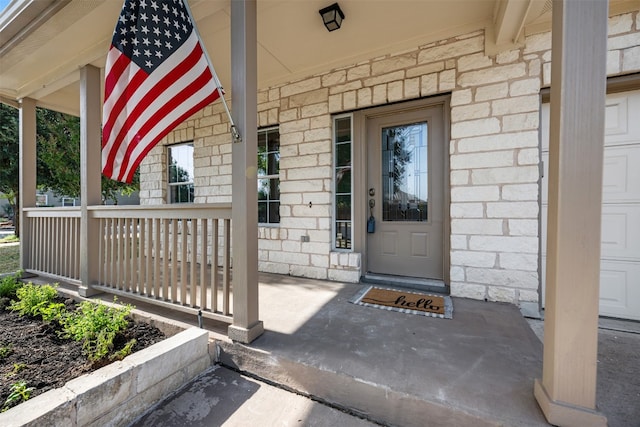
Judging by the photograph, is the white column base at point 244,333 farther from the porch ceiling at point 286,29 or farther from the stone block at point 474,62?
the stone block at point 474,62

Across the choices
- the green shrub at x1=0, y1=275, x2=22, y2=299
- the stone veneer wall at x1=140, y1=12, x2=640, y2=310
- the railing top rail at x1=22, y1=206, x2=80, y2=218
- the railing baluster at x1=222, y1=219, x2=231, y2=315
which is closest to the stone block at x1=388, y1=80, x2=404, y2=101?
the stone veneer wall at x1=140, y1=12, x2=640, y2=310

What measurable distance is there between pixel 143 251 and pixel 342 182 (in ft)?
7.01

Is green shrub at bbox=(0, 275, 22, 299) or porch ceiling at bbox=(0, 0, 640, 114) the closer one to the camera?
porch ceiling at bbox=(0, 0, 640, 114)

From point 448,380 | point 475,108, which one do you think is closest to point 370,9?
point 475,108

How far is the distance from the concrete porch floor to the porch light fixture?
2498 millimetres

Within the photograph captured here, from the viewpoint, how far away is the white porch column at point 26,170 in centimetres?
362

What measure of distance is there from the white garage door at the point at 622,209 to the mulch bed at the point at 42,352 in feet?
11.8

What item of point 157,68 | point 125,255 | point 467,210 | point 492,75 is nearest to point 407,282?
point 467,210

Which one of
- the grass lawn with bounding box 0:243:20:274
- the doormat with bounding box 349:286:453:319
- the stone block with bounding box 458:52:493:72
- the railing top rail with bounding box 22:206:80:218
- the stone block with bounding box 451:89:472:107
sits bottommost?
the grass lawn with bounding box 0:243:20:274

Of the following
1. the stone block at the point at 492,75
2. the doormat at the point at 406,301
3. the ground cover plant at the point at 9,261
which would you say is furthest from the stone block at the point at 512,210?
the ground cover plant at the point at 9,261

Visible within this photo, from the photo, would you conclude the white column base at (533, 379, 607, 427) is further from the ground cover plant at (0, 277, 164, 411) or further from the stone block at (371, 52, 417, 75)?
the stone block at (371, 52, 417, 75)

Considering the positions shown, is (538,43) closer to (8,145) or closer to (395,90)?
(395,90)

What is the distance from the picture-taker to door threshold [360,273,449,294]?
283cm

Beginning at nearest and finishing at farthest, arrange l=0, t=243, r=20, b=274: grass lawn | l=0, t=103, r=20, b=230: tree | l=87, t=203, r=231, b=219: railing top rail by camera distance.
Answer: l=87, t=203, r=231, b=219: railing top rail → l=0, t=243, r=20, b=274: grass lawn → l=0, t=103, r=20, b=230: tree
